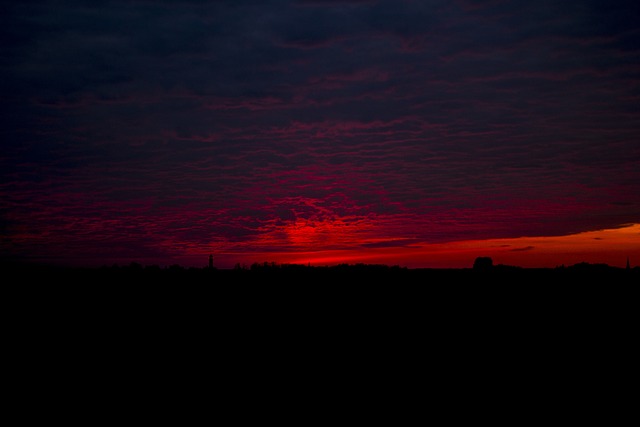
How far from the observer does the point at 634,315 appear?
22.9 m

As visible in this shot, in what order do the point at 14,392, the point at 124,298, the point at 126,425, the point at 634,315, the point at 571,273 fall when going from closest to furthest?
the point at 126,425, the point at 14,392, the point at 634,315, the point at 124,298, the point at 571,273

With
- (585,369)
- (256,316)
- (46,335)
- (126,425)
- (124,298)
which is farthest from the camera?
(124,298)

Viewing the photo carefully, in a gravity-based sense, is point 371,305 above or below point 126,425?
above

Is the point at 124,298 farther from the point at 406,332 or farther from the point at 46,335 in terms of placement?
the point at 406,332

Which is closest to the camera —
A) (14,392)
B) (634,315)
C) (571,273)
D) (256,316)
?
(14,392)

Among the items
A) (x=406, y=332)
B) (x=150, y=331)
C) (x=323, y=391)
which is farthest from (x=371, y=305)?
(x=323, y=391)

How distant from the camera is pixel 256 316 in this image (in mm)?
21094

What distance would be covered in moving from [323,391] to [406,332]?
6.37 m

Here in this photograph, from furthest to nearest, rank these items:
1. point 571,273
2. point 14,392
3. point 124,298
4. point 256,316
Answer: point 571,273, point 124,298, point 256,316, point 14,392

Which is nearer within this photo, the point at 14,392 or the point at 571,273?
the point at 14,392

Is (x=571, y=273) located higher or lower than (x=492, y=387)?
higher

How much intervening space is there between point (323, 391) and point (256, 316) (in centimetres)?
803

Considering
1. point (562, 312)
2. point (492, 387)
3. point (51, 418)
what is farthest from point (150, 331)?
point (562, 312)

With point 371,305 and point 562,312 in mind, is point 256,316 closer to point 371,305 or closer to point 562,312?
point 371,305
